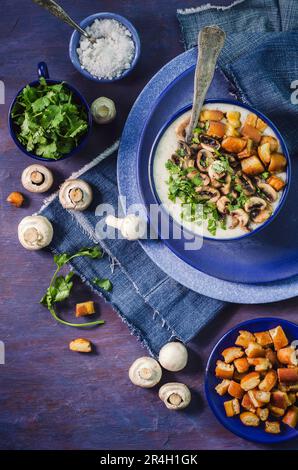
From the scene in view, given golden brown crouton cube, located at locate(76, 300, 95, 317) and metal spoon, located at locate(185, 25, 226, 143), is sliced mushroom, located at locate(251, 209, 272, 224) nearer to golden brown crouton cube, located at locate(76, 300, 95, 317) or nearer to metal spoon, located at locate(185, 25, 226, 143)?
metal spoon, located at locate(185, 25, 226, 143)

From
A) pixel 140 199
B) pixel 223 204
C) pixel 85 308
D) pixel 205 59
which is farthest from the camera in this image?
pixel 85 308

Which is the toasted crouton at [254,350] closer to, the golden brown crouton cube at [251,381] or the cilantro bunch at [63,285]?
the golden brown crouton cube at [251,381]

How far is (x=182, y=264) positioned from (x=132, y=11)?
3.47ft

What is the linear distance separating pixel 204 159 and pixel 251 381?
0.91 metres

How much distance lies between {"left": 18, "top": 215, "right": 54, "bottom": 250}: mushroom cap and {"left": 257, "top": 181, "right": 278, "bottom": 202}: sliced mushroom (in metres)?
0.86

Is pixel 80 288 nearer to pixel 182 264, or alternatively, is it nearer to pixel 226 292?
pixel 182 264

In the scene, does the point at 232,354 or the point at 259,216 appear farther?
the point at 232,354

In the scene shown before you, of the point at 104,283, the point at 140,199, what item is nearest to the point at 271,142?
the point at 140,199

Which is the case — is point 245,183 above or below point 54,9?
below

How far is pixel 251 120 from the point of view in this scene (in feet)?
6.56

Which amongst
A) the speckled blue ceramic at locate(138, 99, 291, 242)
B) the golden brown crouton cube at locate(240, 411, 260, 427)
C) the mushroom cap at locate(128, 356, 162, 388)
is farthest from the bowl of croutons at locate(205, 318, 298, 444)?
the speckled blue ceramic at locate(138, 99, 291, 242)

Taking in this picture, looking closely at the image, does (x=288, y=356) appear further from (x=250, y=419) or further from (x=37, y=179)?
(x=37, y=179)

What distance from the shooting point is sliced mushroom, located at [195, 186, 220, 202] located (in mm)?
2019

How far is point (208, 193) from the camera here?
2.03 meters
